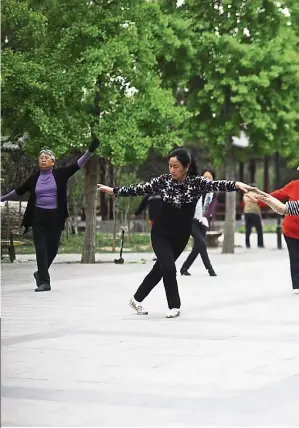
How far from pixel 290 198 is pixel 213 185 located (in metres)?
3.50

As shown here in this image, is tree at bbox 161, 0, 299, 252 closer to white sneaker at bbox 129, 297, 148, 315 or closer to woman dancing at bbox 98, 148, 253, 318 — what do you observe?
white sneaker at bbox 129, 297, 148, 315

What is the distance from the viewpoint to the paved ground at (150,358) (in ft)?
23.3

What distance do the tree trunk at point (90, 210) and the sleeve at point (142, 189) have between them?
38.8 ft

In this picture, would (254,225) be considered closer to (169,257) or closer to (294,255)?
(294,255)

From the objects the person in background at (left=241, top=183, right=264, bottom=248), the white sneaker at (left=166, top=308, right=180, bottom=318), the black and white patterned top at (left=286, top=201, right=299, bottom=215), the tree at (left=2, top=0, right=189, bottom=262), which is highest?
the tree at (left=2, top=0, right=189, bottom=262)

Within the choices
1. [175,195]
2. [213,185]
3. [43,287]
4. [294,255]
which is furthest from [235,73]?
[213,185]

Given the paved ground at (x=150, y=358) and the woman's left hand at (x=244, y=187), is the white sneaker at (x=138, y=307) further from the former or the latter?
the woman's left hand at (x=244, y=187)

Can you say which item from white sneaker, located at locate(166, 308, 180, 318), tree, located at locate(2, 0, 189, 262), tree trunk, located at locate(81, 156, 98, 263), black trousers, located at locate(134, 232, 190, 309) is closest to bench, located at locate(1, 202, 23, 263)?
tree trunk, located at locate(81, 156, 98, 263)

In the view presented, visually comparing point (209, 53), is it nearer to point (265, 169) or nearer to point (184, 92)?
point (184, 92)

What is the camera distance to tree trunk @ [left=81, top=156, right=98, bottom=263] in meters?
24.7

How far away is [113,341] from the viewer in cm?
1078

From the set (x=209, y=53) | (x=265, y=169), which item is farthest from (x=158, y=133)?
(x=265, y=169)

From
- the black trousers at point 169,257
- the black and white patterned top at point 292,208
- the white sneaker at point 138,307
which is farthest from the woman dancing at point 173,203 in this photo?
the black and white patterned top at point 292,208

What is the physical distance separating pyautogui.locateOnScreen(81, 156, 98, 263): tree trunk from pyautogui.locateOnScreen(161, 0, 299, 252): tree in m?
4.23
